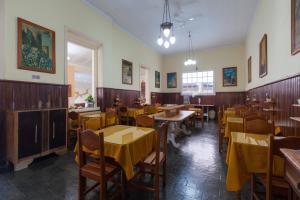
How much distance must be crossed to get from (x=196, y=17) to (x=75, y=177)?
5.60 metres

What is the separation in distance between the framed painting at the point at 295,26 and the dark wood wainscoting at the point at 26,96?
14.4 ft

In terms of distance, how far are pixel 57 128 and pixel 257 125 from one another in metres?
3.63

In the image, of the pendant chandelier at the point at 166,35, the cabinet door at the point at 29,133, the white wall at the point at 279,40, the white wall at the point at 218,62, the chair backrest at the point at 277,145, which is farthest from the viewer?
the white wall at the point at 218,62

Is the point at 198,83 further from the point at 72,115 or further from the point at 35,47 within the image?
the point at 35,47

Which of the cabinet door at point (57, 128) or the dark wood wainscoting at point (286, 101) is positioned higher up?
the dark wood wainscoting at point (286, 101)

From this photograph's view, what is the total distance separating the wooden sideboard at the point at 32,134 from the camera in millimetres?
2783

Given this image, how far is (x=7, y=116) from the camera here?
9.59 ft

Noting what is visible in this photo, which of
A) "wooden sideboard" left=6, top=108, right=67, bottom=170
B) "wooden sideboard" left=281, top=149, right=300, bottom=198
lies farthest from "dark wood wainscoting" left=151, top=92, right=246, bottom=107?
"wooden sideboard" left=281, top=149, right=300, bottom=198

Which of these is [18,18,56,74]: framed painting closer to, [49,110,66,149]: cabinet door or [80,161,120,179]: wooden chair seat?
[49,110,66,149]: cabinet door

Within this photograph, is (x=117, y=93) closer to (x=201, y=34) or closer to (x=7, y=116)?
(x=7, y=116)

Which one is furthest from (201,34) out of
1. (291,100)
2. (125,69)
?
(291,100)

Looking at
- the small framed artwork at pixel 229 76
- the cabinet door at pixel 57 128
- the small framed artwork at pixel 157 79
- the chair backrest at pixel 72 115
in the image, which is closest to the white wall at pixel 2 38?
the cabinet door at pixel 57 128

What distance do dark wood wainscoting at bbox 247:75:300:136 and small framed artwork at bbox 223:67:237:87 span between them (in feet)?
18.2

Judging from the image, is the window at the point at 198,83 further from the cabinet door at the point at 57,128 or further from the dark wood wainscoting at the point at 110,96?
the cabinet door at the point at 57,128
